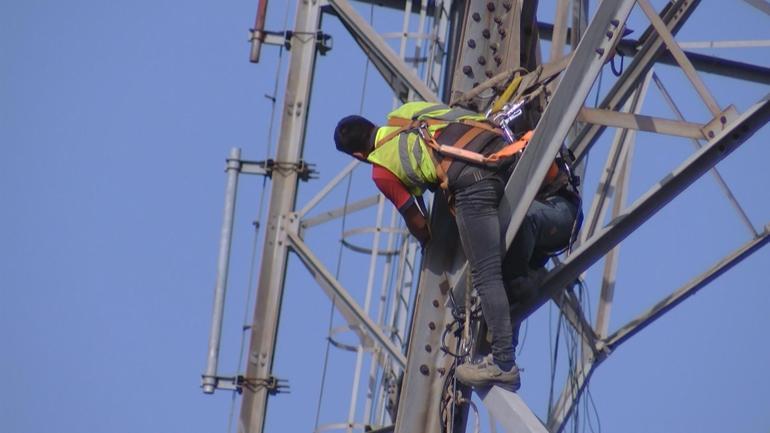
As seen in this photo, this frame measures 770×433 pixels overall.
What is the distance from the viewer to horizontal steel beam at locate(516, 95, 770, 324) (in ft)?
29.2

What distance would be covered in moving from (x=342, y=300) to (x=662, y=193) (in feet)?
16.0

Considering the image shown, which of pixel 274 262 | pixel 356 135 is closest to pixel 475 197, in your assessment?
pixel 356 135

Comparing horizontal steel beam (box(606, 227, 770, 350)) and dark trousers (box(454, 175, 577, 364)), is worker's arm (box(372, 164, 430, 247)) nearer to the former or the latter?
dark trousers (box(454, 175, 577, 364))

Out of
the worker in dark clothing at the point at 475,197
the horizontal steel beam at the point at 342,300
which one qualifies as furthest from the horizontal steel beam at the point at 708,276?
the worker in dark clothing at the point at 475,197

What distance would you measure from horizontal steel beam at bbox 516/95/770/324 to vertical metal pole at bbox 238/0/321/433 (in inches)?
179

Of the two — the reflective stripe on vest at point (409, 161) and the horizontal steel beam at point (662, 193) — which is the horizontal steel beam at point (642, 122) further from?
the reflective stripe on vest at point (409, 161)

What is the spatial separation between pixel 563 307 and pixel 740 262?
4.59 feet

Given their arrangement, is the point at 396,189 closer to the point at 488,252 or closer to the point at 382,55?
the point at 488,252

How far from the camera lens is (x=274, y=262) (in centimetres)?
1388

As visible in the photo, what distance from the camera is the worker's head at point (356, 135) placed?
31.7 ft

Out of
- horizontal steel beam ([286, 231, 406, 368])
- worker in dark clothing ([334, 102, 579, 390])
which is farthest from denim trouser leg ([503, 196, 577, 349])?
horizontal steel beam ([286, 231, 406, 368])

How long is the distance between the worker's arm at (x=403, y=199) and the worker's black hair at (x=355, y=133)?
0.16 m

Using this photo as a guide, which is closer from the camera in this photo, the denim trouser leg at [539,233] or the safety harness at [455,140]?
the safety harness at [455,140]

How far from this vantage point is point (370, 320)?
13398 millimetres
